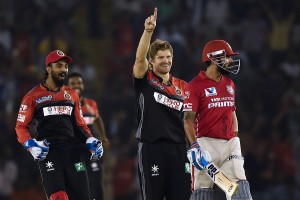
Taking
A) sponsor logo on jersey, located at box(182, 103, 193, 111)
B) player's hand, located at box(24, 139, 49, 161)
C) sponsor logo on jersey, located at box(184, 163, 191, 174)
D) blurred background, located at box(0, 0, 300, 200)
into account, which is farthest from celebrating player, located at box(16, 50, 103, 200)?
blurred background, located at box(0, 0, 300, 200)

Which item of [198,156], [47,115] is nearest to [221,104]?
[198,156]

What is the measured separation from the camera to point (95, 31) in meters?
17.5

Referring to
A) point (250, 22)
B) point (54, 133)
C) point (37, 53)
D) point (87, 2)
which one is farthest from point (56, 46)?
point (54, 133)

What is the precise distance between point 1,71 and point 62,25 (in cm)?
180

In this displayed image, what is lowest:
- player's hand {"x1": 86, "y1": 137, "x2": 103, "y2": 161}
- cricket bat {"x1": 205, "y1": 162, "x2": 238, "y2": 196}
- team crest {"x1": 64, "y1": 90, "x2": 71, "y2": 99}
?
cricket bat {"x1": 205, "y1": 162, "x2": 238, "y2": 196}

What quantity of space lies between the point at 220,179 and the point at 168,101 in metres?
1.09

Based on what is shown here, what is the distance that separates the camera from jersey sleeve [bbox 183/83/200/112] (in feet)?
27.2

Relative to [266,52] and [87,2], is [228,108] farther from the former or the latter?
[87,2]

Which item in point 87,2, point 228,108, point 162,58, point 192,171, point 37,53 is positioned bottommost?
point 192,171

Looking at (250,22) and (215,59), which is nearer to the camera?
(215,59)

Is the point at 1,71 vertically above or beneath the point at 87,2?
beneath

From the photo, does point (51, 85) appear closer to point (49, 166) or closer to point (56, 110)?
point (56, 110)

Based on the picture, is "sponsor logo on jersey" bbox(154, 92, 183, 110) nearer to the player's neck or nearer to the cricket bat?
the cricket bat

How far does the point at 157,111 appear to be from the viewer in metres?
8.59
